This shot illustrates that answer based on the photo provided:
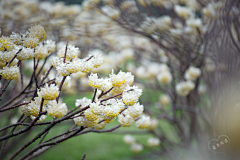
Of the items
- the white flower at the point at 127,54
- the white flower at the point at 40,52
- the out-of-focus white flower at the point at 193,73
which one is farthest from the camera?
the white flower at the point at 127,54

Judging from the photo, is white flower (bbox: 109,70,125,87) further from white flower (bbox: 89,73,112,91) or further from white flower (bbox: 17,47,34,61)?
white flower (bbox: 17,47,34,61)

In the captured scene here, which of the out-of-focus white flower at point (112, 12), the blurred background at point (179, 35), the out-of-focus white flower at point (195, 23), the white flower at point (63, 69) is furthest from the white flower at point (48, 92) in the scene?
the out-of-focus white flower at point (195, 23)

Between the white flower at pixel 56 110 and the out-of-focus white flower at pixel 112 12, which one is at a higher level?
the out-of-focus white flower at pixel 112 12

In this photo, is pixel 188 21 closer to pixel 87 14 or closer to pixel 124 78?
pixel 87 14

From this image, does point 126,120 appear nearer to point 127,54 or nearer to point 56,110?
point 56,110

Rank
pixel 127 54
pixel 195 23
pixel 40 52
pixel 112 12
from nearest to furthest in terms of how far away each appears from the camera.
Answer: pixel 40 52 < pixel 112 12 < pixel 195 23 < pixel 127 54

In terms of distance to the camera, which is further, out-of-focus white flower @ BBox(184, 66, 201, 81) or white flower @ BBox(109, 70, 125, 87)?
out-of-focus white flower @ BBox(184, 66, 201, 81)

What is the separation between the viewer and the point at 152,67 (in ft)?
4.64

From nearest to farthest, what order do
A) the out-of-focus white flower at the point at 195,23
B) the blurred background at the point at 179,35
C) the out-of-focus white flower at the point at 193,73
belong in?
the blurred background at the point at 179,35
the out-of-focus white flower at the point at 195,23
the out-of-focus white flower at the point at 193,73

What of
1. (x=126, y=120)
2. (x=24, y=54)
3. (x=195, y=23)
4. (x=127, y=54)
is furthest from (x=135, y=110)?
(x=127, y=54)

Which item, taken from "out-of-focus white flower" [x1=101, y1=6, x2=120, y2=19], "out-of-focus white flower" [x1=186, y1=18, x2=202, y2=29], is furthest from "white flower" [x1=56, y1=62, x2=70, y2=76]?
"out-of-focus white flower" [x1=186, y1=18, x2=202, y2=29]

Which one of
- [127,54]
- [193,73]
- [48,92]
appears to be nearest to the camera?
[48,92]

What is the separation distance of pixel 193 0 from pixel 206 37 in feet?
1.34

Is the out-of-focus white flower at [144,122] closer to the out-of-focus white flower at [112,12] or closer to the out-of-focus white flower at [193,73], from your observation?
the out-of-focus white flower at [112,12]
